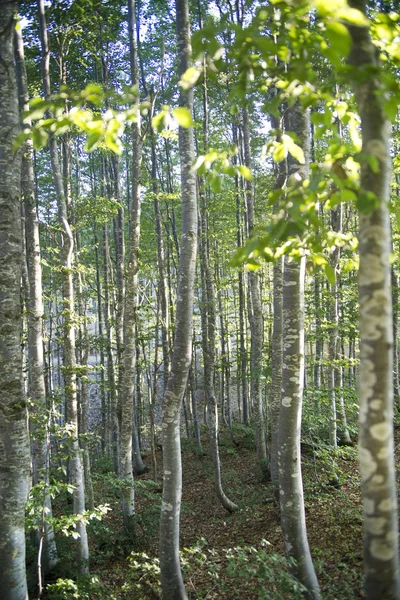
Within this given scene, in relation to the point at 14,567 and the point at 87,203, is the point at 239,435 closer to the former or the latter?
the point at 87,203

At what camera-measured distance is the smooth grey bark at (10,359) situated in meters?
3.46

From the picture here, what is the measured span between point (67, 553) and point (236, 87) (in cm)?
804

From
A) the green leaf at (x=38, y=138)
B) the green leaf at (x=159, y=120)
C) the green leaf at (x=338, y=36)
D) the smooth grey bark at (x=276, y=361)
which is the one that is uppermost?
the green leaf at (x=159, y=120)

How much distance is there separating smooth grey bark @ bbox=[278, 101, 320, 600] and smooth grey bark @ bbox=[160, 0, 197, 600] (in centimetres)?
129

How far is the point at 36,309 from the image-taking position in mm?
6609

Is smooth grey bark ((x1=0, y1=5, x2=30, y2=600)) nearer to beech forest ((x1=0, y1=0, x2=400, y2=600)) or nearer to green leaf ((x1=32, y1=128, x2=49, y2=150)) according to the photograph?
beech forest ((x1=0, y1=0, x2=400, y2=600))

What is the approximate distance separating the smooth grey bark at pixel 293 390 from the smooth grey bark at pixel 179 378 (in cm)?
129

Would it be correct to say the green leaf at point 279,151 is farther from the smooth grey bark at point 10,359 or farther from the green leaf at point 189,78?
the smooth grey bark at point 10,359

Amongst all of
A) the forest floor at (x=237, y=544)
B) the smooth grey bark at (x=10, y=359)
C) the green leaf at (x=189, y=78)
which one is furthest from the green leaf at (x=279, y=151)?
the forest floor at (x=237, y=544)

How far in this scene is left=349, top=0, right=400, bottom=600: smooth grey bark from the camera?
67.6 inches

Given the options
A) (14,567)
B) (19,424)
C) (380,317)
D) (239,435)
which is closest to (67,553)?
(14,567)

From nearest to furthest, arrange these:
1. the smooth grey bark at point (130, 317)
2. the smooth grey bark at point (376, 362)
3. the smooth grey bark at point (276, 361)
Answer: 1. the smooth grey bark at point (376, 362)
2. the smooth grey bark at point (130, 317)
3. the smooth grey bark at point (276, 361)

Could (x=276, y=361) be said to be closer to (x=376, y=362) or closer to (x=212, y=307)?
(x=212, y=307)

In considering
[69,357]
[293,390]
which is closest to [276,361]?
[69,357]
